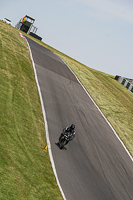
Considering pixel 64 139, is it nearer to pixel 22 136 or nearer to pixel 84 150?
pixel 84 150

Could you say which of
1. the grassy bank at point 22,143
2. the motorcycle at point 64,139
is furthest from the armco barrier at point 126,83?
the motorcycle at point 64,139

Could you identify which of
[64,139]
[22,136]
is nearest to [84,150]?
[64,139]

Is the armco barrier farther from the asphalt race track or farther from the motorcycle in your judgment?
the motorcycle

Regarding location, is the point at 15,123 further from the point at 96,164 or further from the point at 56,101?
the point at 56,101

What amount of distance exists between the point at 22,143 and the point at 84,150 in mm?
4703

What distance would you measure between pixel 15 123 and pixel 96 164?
5.07m

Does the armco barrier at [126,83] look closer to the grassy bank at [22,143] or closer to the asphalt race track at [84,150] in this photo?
the asphalt race track at [84,150]

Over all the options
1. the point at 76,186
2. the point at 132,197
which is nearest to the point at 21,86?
the point at 76,186

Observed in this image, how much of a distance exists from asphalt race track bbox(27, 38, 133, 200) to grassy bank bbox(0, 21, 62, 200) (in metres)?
0.83

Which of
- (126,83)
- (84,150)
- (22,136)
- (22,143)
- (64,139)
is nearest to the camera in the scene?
(22,143)

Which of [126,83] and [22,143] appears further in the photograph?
[126,83]

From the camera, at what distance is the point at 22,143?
462 inches

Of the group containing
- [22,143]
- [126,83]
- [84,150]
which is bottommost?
[84,150]

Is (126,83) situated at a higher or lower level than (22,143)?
higher
